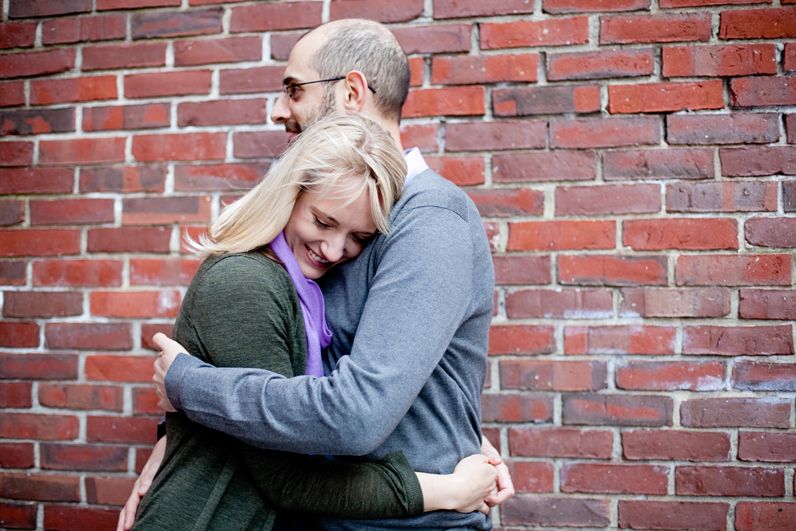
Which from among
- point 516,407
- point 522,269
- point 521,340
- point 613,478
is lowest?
point 613,478

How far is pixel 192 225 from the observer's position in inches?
72.2

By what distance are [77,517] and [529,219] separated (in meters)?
1.98

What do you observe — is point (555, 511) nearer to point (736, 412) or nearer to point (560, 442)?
point (560, 442)

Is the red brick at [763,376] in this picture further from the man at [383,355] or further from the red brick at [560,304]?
the man at [383,355]

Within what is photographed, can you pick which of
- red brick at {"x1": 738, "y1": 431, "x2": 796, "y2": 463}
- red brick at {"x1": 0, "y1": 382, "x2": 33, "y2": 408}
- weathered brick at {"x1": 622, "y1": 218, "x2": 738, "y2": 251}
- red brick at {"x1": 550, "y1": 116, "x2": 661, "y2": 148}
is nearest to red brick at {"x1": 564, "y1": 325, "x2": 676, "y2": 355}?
weathered brick at {"x1": 622, "y1": 218, "x2": 738, "y2": 251}

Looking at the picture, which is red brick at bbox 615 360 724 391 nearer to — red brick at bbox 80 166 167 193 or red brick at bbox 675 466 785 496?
red brick at bbox 675 466 785 496

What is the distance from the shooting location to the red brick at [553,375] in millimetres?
1707

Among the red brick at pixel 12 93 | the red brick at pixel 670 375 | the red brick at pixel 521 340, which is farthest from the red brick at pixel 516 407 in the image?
Answer: the red brick at pixel 12 93

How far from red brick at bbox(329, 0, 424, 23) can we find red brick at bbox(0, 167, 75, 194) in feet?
3.83

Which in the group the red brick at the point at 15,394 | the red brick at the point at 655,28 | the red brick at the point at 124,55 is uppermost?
the red brick at the point at 655,28

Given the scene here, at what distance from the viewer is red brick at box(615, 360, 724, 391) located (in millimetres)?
1673

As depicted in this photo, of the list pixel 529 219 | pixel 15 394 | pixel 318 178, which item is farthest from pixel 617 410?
pixel 15 394

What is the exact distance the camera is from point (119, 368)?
1859mm

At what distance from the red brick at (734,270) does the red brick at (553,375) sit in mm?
407
